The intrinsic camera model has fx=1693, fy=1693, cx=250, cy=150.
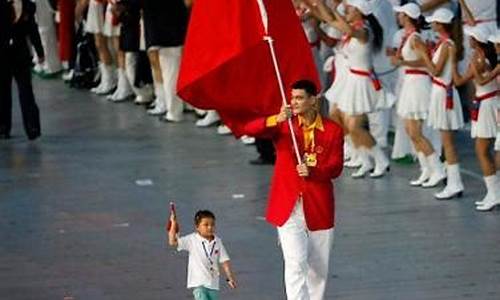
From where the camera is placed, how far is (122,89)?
23875 mm

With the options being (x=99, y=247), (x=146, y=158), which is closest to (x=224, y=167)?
(x=146, y=158)

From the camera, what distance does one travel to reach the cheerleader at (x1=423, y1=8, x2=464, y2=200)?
16859 mm

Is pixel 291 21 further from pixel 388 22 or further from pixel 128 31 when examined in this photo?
pixel 128 31

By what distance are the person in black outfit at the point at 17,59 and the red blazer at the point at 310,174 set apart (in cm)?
895

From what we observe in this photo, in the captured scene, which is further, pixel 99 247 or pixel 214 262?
pixel 99 247

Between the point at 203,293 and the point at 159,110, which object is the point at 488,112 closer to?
the point at 203,293

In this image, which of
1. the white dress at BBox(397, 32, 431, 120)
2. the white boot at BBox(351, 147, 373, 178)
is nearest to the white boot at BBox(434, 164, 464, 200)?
the white dress at BBox(397, 32, 431, 120)

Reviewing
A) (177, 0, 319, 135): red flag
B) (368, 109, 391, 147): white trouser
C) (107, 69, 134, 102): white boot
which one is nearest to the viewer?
(177, 0, 319, 135): red flag

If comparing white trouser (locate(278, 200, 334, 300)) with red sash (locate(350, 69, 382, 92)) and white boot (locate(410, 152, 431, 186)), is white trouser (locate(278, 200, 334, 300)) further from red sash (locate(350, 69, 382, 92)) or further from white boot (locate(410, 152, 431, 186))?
red sash (locate(350, 69, 382, 92))

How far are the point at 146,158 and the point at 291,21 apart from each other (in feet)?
23.4

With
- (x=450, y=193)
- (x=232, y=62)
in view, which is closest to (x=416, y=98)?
(x=450, y=193)

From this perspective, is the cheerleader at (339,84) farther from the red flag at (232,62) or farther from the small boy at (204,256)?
the small boy at (204,256)

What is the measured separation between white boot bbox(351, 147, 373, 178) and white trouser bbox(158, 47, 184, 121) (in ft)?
14.0

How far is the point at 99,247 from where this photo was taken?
50.1 feet
